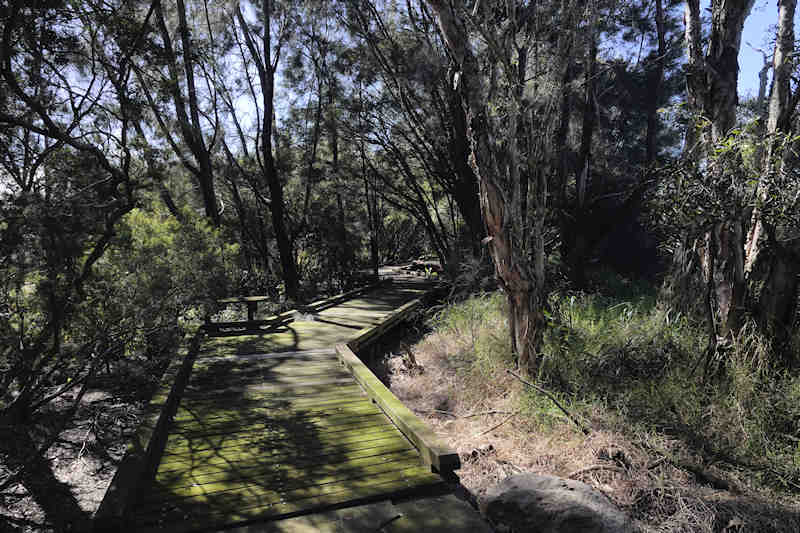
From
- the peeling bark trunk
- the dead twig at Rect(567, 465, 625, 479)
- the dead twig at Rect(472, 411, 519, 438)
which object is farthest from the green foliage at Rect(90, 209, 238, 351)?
the peeling bark trunk

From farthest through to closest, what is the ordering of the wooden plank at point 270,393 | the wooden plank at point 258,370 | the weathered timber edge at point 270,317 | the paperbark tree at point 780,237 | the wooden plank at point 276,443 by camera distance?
the weathered timber edge at point 270,317, the wooden plank at point 258,370, the wooden plank at point 270,393, the paperbark tree at point 780,237, the wooden plank at point 276,443

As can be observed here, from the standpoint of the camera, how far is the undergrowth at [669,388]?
3.76 meters

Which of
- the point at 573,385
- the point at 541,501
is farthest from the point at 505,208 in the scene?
the point at 541,501

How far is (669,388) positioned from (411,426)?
241 centimetres

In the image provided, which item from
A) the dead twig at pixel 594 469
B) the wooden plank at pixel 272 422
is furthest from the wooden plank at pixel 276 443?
the dead twig at pixel 594 469

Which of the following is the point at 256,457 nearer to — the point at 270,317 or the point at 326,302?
the point at 270,317

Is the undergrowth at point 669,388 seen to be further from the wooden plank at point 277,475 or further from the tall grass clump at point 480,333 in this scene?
the wooden plank at point 277,475

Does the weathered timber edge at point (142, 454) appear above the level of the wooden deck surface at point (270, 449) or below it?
above

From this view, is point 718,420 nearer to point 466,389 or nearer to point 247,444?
point 466,389

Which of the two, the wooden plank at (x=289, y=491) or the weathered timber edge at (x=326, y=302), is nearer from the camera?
the wooden plank at (x=289, y=491)

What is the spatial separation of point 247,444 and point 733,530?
3564 millimetres

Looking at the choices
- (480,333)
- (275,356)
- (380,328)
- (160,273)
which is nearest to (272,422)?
(275,356)

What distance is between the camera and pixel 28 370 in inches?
151

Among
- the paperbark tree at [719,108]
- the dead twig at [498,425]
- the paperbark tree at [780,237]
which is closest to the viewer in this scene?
the paperbark tree at [780,237]
